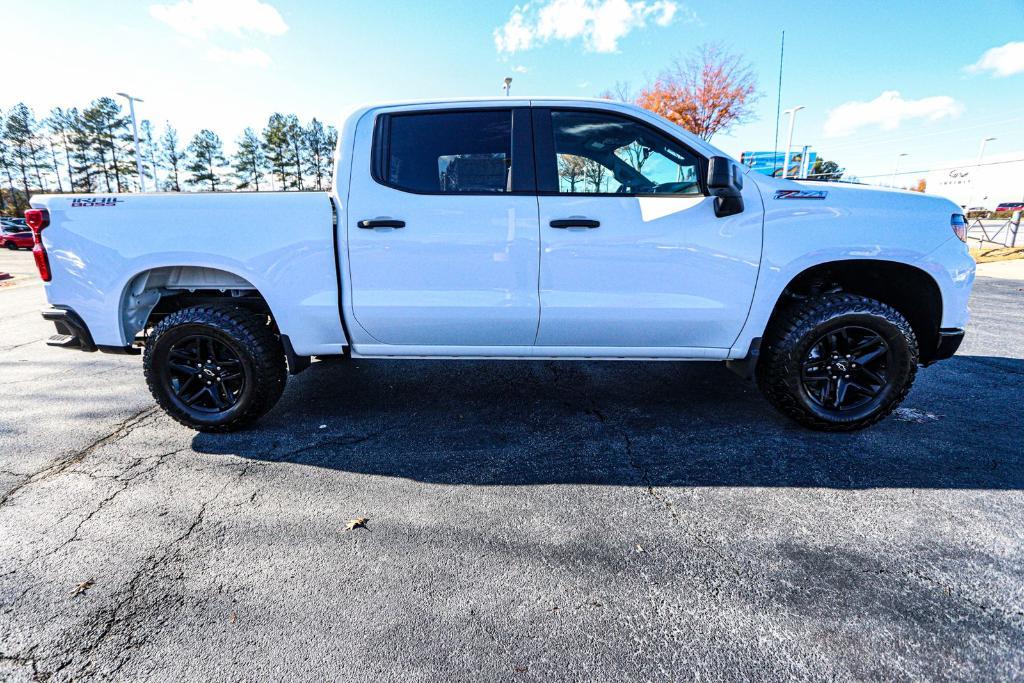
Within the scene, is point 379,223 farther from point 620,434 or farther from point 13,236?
point 13,236

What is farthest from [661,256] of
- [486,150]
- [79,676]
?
[79,676]

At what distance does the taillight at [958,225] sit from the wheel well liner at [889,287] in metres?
0.28

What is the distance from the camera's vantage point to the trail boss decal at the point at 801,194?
2.84m

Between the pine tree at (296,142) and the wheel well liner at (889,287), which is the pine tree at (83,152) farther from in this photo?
the wheel well liner at (889,287)

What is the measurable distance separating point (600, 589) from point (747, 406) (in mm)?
2296

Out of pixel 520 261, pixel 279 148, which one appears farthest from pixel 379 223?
pixel 279 148

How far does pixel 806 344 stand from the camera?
2.94 m

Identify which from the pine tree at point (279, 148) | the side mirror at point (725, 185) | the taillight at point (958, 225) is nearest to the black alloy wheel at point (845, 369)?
the taillight at point (958, 225)

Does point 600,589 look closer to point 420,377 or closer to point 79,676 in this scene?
point 79,676

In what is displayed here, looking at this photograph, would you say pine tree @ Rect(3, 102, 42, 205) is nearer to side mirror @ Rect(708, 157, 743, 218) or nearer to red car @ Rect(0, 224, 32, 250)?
red car @ Rect(0, 224, 32, 250)

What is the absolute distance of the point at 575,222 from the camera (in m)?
2.80

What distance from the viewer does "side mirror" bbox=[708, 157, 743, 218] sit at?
102 inches

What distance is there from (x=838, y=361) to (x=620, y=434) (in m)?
1.44

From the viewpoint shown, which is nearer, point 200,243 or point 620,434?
point 200,243
